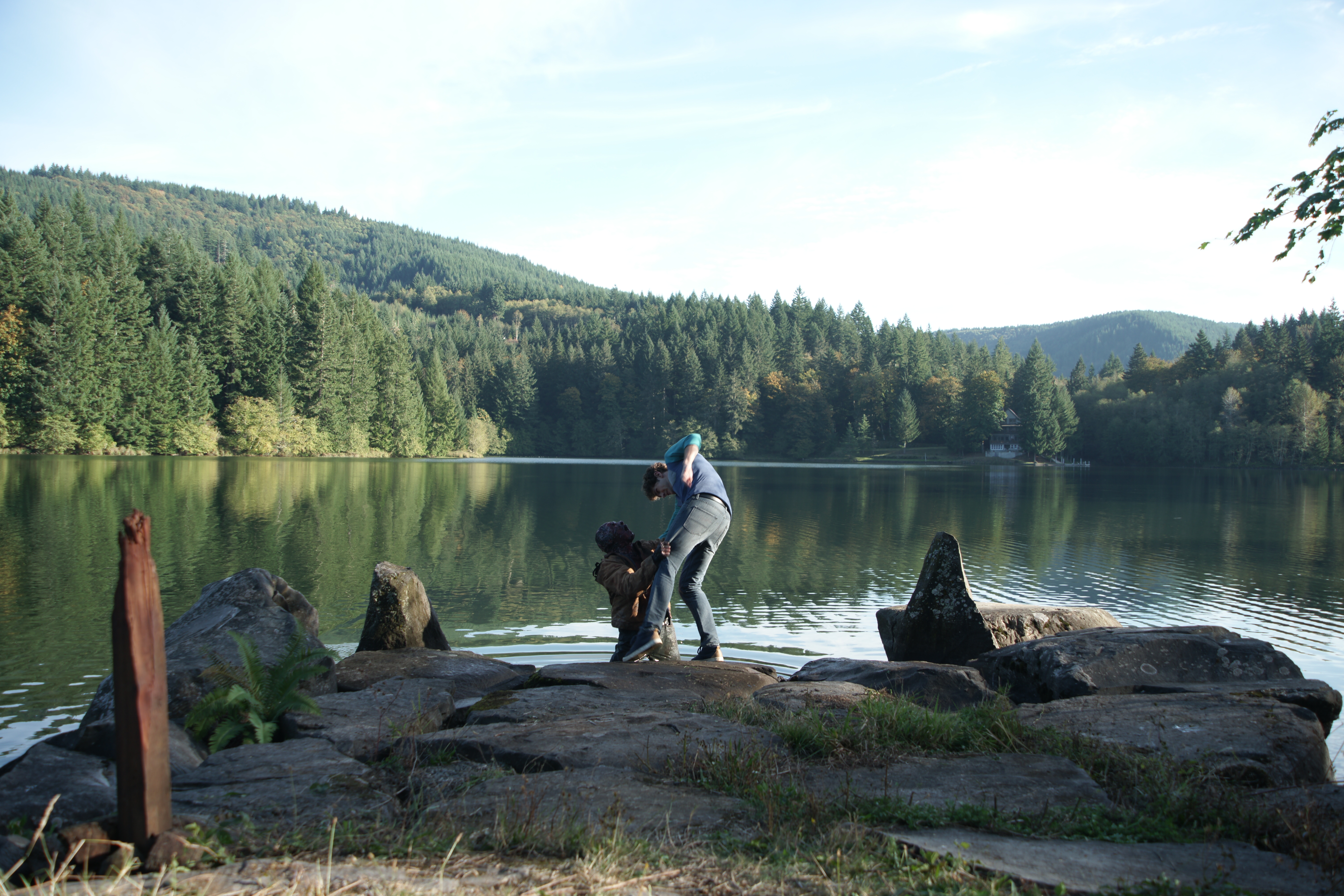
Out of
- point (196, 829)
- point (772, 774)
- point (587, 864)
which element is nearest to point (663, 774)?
point (772, 774)

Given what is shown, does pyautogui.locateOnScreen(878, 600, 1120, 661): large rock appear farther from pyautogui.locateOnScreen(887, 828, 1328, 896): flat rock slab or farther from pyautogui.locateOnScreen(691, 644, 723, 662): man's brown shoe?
pyautogui.locateOnScreen(887, 828, 1328, 896): flat rock slab

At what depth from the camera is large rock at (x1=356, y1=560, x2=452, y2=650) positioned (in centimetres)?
980

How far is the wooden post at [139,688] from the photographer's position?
9.37 feet

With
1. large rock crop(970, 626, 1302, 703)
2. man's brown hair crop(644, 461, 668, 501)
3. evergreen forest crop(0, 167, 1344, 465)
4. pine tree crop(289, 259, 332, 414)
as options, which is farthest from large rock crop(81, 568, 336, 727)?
pine tree crop(289, 259, 332, 414)

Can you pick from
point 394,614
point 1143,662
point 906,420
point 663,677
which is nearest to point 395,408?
point 906,420

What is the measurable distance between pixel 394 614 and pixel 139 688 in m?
7.12

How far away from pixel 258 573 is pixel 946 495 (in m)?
42.0

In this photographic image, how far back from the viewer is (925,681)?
25.0 feet

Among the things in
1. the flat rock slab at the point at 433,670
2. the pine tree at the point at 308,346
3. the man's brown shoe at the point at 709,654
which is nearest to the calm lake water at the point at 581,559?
the flat rock slab at the point at 433,670

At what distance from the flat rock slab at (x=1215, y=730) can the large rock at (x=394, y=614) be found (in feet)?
22.1

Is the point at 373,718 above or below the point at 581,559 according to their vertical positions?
above

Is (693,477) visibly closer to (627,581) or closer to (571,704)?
(627,581)

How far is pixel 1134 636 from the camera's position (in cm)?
784

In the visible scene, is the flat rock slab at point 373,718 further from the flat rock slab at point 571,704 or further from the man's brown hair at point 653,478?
the man's brown hair at point 653,478
